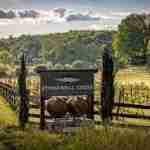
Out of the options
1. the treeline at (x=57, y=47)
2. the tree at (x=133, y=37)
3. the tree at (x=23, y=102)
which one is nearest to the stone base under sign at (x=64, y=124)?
the tree at (x=23, y=102)

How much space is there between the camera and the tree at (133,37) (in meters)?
29.0

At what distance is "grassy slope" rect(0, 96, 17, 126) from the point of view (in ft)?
38.9

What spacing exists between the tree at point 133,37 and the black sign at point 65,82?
63.3ft

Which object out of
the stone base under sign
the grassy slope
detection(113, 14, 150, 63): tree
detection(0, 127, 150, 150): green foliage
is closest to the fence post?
the stone base under sign

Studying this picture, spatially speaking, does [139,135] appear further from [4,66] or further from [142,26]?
[142,26]

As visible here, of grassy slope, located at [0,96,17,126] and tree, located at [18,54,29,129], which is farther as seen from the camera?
grassy slope, located at [0,96,17,126]

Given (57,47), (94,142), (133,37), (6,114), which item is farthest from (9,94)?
(133,37)

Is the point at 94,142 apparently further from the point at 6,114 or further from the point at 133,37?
the point at 133,37

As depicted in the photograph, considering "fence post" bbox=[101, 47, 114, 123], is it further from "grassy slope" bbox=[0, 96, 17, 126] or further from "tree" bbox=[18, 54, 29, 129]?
"grassy slope" bbox=[0, 96, 17, 126]

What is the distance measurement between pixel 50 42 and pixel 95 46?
262 centimetres

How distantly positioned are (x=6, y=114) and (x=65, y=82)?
4.68 metres

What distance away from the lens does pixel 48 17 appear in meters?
17.0

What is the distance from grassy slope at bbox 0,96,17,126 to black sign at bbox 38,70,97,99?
98.8 inches

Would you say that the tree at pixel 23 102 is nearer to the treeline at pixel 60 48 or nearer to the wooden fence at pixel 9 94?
the wooden fence at pixel 9 94
